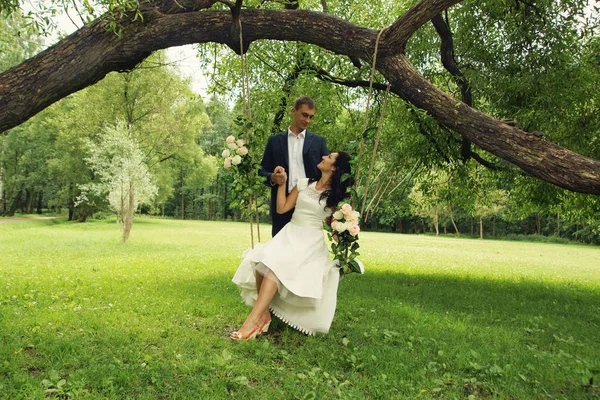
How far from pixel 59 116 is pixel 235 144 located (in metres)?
33.8

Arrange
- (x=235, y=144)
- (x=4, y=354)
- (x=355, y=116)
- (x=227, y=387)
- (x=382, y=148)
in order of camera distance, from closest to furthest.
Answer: (x=227, y=387) < (x=4, y=354) < (x=235, y=144) < (x=382, y=148) < (x=355, y=116)

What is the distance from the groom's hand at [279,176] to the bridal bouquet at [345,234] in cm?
73

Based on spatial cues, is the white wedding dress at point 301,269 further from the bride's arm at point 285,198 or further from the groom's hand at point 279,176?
the groom's hand at point 279,176

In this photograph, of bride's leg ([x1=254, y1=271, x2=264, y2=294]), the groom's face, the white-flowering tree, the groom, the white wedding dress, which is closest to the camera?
the white wedding dress

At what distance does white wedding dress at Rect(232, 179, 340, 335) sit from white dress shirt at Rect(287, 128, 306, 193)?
0.40 metres

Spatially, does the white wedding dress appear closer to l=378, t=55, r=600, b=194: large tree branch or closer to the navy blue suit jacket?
the navy blue suit jacket

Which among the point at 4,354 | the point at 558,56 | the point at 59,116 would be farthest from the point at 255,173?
the point at 59,116

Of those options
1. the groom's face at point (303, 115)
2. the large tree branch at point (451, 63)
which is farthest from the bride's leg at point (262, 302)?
the large tree branch at point (451, 63)

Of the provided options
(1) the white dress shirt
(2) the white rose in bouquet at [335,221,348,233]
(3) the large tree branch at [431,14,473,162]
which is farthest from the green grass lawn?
(3) the large tree branch at [431,14,473,162]

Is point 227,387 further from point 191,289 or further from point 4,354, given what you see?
point 191,289

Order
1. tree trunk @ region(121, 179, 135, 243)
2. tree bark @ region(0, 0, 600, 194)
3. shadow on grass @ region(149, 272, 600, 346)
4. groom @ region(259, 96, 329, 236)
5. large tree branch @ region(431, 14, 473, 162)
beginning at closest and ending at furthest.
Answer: tree bark @ region(0, 0, 600, 194)
groom @ region(259, 96, 329, 236)
shadow on grass @ region(149, 272, 600, 346)
large tree branch @ region(431, 14, 473, 162)
tree trunk @ region(121, 179, 135, 243)

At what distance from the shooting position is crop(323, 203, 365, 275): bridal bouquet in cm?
510

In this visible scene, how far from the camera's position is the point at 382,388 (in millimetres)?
3963

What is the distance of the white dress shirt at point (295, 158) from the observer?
230 inches
